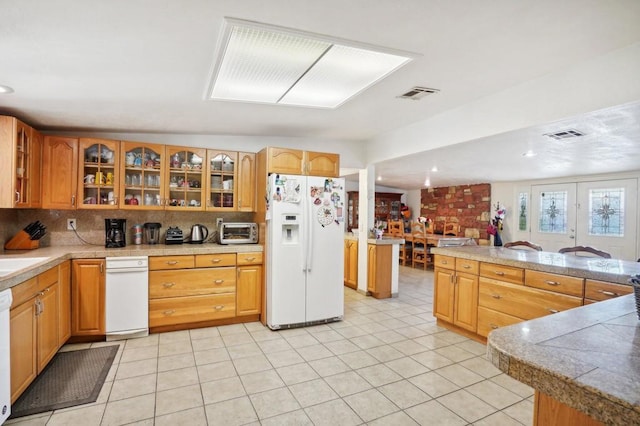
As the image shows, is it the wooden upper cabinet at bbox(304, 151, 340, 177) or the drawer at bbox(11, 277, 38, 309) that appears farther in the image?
the wooden upper cabinet at bbox(304, 151, 340, 177)

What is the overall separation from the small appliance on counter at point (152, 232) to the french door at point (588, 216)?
284 inches

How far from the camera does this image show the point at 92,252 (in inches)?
122

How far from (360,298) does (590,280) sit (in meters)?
2.92

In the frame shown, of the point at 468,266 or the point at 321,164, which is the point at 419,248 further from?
the point at 321,164

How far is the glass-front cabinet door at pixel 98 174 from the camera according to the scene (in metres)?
3.37

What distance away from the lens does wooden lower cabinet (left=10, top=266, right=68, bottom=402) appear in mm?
2016

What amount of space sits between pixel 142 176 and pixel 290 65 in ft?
7.67

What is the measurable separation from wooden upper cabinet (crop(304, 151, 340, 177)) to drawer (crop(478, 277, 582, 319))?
1979 millimetres

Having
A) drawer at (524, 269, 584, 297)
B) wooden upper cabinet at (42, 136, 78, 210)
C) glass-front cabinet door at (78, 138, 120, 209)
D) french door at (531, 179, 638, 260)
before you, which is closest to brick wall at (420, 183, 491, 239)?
french door at (531, 179, 638, 260)

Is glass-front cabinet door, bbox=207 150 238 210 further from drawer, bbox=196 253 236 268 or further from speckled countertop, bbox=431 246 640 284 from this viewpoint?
speckled countertop, bbox=431 246 640 284

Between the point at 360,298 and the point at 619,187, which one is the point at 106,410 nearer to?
the point at 360,298

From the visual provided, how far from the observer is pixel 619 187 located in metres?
5.73

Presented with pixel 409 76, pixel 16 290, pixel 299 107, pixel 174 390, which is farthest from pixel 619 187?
pixel 16 290

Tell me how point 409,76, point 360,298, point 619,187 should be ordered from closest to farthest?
1. point 409,76
2. point 360,298
3. point 619,187
